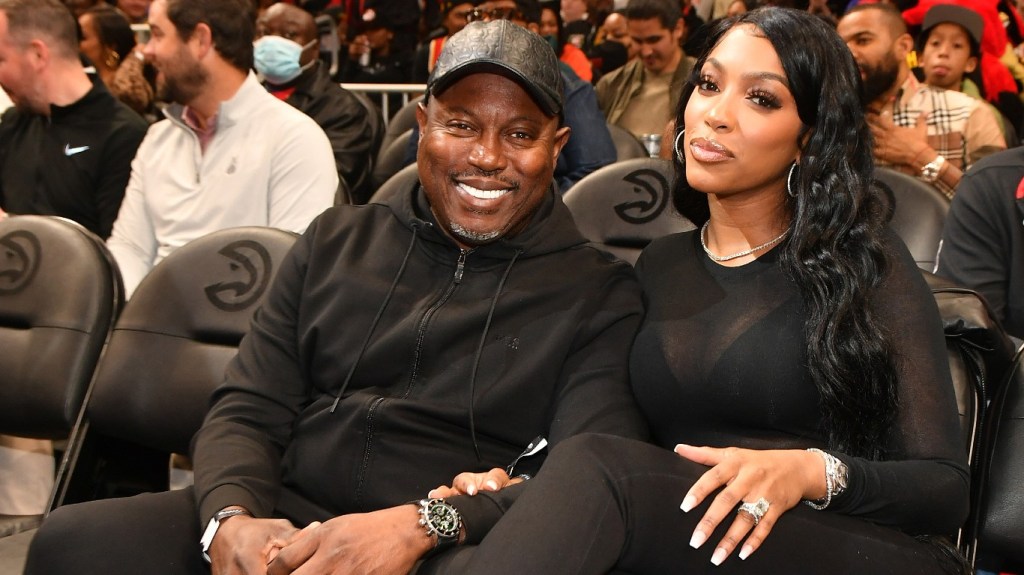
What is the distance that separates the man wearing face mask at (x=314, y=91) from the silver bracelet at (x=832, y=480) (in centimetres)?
354

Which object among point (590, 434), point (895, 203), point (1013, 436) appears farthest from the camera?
point (895, 203)

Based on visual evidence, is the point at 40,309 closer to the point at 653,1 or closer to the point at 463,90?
the point at 463,90

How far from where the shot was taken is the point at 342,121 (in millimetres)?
5352

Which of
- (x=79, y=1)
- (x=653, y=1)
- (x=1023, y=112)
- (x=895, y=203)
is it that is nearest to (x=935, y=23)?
(x=1023, y=112)

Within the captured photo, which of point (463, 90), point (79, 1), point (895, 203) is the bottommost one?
point (79, 1)

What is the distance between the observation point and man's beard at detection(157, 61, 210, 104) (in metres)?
3.82

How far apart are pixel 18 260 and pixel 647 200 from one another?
1.59 metres

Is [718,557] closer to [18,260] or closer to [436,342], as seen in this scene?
[436,342]

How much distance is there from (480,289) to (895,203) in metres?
1.41

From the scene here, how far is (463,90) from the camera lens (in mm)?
2088

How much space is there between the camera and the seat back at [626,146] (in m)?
4.45

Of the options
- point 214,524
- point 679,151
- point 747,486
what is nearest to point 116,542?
point 214,524

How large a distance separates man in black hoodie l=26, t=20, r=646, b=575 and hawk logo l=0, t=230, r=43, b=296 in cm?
80

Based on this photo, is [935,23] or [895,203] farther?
[935,23]
